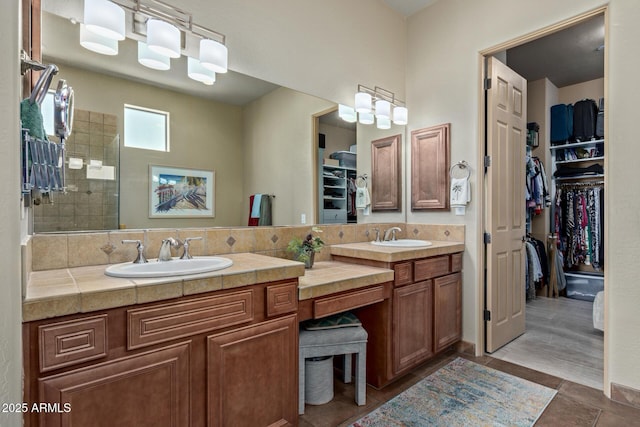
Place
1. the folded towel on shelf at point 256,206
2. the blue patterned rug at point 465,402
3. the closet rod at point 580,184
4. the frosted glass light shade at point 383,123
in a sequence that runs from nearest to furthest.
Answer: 1. the blue patterned rug at point 465,402
2. the folded towel on shelf at point 256,206
3. the frosted glass light shade at point 383,123
4. the closet rod at point 580,184

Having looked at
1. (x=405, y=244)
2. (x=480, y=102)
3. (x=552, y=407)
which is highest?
(x=480, y=102)

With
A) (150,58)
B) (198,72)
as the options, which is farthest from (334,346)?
(150,58)

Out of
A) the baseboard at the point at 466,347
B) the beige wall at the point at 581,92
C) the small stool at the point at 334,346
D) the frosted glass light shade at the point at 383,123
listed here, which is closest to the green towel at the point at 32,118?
the small stool at the point at 334,346

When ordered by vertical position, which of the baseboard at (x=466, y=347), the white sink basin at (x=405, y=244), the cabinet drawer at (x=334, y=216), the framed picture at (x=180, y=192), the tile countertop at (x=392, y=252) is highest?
the framed picture at (x=180, y=192)

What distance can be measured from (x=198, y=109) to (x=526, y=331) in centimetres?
354

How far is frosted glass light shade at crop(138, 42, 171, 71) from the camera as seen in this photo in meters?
1.70

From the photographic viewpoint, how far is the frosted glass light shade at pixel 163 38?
5.29 feet

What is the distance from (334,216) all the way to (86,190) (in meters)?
1.67

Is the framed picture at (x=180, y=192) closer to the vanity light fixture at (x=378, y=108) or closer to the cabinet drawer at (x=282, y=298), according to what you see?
the cabinet drawer at (x=282, y=298)

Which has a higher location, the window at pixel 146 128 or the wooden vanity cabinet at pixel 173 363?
the window at pixel 146 128

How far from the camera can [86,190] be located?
1.54 metres

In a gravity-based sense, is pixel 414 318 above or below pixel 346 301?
below

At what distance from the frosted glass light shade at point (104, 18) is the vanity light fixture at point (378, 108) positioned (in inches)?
63.2

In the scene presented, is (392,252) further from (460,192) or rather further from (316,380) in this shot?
(460,192)
